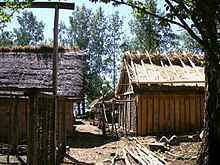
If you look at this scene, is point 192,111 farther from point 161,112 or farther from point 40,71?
point 40,71

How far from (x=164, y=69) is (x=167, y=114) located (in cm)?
249

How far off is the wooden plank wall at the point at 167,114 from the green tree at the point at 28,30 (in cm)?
2994

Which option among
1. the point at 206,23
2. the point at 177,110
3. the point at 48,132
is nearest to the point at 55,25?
the point at 48,132

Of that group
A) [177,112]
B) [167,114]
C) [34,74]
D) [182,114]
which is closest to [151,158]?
[34,74]

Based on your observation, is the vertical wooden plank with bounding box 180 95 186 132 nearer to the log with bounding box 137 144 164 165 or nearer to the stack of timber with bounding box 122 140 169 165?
the stack of timber with bounding box 122 140 169 165

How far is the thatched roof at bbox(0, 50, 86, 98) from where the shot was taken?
14.3 m

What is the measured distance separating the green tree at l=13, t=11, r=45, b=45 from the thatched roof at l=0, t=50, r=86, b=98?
27.5 metres

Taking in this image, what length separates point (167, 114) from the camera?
55.3ft

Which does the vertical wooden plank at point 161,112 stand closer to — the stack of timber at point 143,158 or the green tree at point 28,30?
the stack of timber at point 143,158

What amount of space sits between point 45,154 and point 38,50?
10.8 m

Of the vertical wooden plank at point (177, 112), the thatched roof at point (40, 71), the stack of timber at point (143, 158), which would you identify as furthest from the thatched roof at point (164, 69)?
the stack of timber at point (143, 158)

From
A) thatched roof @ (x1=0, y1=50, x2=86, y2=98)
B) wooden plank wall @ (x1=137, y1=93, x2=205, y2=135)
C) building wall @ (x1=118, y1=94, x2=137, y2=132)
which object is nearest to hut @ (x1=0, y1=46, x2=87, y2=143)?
thatched roof @ (x1=0, y1=50, x2=86, y2=98)

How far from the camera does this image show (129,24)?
134 ft

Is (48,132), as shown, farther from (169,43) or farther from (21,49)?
(169,43)
